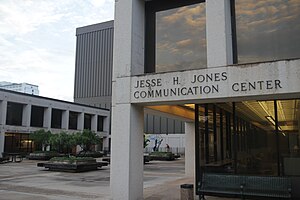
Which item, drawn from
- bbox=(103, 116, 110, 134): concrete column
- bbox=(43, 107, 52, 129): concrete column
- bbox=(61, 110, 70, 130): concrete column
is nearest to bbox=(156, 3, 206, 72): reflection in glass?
bbox=(43, 107, 52, 129): concrete column

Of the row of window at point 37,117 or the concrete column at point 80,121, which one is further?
the concrete column at point 80,121

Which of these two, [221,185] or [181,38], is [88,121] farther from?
[221,185]

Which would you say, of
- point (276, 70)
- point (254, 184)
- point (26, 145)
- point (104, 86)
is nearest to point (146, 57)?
point (276, 70)

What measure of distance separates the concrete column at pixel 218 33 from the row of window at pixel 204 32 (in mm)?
454

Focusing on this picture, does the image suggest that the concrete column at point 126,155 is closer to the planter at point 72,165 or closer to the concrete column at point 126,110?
the concrete column at point 126,110

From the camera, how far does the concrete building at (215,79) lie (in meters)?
9.52

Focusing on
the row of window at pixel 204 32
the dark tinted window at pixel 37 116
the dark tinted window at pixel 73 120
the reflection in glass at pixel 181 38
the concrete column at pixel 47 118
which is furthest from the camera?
the dark tinted window at pixel 73 120

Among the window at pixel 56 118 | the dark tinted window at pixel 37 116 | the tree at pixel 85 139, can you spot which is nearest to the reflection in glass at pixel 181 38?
the tree at pixel 85 139

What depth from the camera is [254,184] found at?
32.3 feet

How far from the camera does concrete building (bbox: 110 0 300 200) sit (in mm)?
9523

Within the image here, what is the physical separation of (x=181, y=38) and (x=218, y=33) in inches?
67.0

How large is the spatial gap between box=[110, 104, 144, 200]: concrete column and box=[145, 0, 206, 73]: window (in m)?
1.97

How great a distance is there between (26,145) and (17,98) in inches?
273

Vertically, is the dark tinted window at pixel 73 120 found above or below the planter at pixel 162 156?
above
